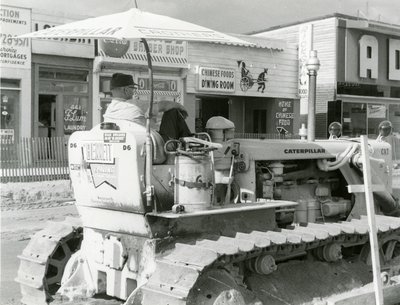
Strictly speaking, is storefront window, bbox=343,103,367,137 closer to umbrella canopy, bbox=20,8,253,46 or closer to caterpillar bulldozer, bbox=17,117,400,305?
caterpillar bulldozer, bbox=17,117,400,305

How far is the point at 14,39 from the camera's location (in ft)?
60.9

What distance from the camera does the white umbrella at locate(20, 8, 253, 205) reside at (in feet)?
16.9

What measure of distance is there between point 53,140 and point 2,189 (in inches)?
96.7

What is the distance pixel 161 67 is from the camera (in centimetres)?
2162

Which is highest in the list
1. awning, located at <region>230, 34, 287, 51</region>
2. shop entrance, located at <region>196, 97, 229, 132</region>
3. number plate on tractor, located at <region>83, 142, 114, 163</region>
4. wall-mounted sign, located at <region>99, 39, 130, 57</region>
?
awning, located at <region>230, 34, 287, 51</region>

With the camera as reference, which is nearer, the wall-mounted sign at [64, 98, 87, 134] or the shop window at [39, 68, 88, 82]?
Result: the shop window at [39, 68, 88, 82]

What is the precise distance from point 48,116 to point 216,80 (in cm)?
665

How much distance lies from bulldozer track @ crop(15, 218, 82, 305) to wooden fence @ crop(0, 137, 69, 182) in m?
9.57

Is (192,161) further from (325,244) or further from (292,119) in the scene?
(292,119)

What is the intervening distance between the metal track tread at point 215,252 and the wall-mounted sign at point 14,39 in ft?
47.0

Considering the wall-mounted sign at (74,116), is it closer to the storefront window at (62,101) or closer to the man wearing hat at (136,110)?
the storefront window at (62,101)

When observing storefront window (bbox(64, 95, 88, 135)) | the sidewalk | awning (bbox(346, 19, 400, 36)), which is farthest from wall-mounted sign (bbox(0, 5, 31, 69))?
awning (bbox(346, 19, 400, 36))

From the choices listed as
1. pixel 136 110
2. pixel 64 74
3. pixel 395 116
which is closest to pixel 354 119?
pixel 395 116

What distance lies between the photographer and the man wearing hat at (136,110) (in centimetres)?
590
